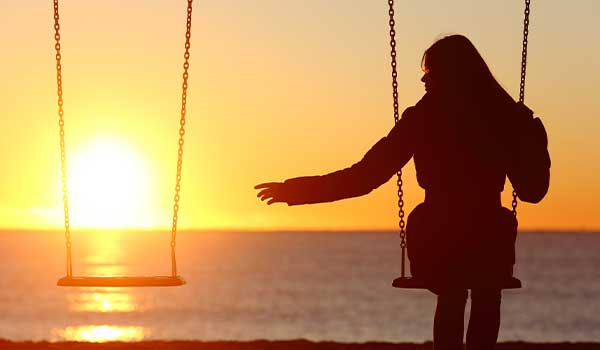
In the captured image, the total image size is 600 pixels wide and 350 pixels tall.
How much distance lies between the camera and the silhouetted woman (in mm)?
8812

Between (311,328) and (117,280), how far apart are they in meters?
57.8

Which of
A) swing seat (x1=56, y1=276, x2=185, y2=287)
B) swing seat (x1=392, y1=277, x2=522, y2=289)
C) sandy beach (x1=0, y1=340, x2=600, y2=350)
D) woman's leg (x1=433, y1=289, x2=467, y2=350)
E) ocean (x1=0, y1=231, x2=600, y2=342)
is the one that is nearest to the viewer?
swing seat (x1=392, y1=277, x2=522, y2=289)

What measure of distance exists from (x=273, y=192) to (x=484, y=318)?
4.79 feet

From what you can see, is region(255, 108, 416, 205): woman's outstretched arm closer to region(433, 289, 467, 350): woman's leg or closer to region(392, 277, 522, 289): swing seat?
region(392, 277, 522, 289): swing seat

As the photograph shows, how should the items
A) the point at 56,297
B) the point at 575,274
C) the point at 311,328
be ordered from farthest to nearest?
the point at 575,274 → the point at 56,297 → the point at 311,328

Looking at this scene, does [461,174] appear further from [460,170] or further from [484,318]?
[484,318]

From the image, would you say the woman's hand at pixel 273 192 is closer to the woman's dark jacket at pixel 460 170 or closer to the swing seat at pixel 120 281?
the woman's dark jacket at pixel 460 170

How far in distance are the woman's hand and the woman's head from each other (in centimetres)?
110

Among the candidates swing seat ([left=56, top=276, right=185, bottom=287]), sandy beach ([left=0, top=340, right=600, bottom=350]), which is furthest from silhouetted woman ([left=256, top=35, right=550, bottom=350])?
sandy beach ([left=0, top=340, right=600, bottom=350])

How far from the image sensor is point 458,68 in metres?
8.87

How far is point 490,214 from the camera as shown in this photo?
347 inches

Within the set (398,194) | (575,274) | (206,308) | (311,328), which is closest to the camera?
(398,194)

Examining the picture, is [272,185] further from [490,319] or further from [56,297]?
[56,297]

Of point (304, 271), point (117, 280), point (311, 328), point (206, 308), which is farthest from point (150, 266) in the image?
point (117, 280)
